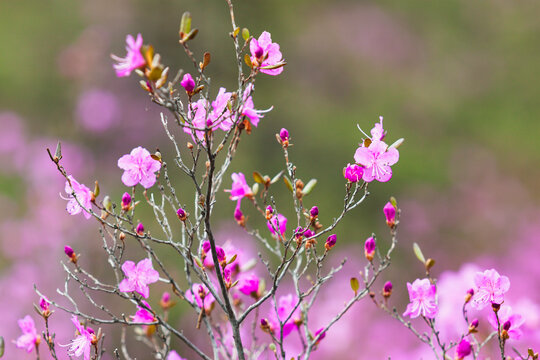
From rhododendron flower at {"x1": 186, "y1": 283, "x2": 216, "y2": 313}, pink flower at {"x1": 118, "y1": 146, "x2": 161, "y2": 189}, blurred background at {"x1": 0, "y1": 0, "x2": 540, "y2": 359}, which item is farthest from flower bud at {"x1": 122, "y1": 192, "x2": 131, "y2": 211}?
blurred background at {"x1": 0, "y1": 0, "x2": 540, "y2": 359}

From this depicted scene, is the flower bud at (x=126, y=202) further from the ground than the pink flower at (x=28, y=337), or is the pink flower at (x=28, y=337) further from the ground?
the flower bud at (x=126, y=202)

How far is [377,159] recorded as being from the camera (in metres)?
1.34

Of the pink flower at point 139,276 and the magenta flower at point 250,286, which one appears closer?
the pink flower at point 139,276

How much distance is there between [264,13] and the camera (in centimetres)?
661

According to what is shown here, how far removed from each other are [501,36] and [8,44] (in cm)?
976

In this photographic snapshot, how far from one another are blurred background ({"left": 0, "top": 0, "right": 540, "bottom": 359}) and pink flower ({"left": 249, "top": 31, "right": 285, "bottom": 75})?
959 mm

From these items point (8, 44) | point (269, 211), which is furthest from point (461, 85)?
point (269, 211)

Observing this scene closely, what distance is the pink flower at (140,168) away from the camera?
1350mm

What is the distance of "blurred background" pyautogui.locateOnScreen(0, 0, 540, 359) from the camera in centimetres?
511

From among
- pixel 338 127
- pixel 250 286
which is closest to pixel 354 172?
pixel 250 286

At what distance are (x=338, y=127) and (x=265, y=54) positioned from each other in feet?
23.2

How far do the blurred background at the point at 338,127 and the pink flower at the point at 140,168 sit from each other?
1.06 meters

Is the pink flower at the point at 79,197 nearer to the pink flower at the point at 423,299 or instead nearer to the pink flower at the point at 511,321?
the pink flower at the point at 423,299

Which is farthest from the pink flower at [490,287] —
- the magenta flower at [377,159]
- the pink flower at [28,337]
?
the pink flower at [28,337]
